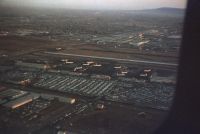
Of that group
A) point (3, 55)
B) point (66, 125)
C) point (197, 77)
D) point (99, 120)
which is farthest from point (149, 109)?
point (3, 55)

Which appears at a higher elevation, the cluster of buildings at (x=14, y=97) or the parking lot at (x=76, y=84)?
the cluster of buildings at (x=14, y=97)

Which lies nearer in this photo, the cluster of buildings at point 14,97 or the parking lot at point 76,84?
the cluster of buildings at point 14,97

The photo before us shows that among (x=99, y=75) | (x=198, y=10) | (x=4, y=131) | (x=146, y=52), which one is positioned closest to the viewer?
(x=198, y=10)

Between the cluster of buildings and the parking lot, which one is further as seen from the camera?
the parking lot

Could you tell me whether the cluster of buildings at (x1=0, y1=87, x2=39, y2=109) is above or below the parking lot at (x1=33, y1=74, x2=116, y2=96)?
above

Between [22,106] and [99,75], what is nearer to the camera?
[22,106]

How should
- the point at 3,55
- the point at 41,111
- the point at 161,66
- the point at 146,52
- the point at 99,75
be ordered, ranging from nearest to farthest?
the point at 41,111, the point at 99,75, the point at 161,66, the point at 3,55, the point at 146,52

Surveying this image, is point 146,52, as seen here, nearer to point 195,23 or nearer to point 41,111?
point 41,111

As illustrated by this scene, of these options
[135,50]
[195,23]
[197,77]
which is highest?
[195,23]

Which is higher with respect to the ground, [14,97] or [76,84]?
[14,97]

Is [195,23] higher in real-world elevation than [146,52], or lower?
higher

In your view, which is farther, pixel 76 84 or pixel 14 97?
pixel 76 84
